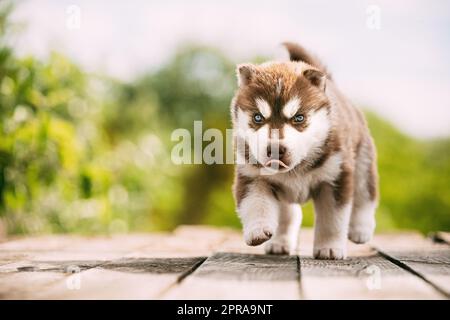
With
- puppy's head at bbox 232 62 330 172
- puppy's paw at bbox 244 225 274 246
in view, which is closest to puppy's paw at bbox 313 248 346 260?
puppy's paw at bbox 244 225 274 246

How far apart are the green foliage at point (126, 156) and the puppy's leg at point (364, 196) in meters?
2.66

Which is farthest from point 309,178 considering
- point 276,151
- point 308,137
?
point 276,151

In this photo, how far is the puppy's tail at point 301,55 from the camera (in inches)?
154

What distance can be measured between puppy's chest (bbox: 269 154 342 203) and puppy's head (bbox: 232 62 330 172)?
0.36ft

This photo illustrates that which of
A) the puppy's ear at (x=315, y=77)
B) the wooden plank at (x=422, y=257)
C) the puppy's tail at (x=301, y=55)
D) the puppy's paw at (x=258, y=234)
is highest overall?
the puppy's tail at (x=301, y=55)

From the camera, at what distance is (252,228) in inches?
123

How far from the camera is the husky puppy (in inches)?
123

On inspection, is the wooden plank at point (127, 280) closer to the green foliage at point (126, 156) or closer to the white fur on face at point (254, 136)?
the white fur on face at point (254, 136)

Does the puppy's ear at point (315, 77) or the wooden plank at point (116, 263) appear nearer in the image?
the wooden plank at point (116, 263)

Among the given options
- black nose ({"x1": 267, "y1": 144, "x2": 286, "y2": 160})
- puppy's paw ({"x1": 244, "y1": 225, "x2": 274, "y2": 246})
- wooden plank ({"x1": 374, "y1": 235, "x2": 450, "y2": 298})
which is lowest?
wooden plank ({"x1": 374, "y1": 235, "x2": 450, "y2": 298})

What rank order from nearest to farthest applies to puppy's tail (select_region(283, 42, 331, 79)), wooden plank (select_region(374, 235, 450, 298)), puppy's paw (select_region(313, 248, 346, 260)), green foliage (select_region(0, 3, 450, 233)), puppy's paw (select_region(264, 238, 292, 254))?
wooden plank (select_region(374, 235, 450, 298)) < puppy's paw (select_region(313, 248, 346, 260)) < puppy's paw (select_region(264, 238, 292, 254)) < puppy's tail (select_region(283, 42, 331, 79)) < green foliage (select_region(0, 3, 450, 233))

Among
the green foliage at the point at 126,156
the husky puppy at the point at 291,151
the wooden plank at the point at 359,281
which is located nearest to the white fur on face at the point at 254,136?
the husky puppy at the point at 291,151

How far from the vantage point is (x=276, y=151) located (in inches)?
119

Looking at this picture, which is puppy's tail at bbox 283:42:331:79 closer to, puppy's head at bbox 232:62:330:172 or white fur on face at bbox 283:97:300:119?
puppy's head at bbox 232:62:330:172
